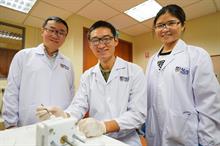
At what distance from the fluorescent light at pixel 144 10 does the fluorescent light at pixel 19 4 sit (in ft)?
5.42

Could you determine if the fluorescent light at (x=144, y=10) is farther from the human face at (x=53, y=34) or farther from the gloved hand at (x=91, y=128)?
the gloved hand at (x=91, y=128)

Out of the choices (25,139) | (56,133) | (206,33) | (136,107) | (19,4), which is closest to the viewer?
(56,133)

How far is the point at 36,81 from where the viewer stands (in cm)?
151

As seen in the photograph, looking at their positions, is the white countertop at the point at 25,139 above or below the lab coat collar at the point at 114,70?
below

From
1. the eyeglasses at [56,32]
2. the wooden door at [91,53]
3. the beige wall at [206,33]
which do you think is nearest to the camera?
the eyeglasses at [56,32]

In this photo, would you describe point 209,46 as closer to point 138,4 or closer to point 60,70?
point 138,4

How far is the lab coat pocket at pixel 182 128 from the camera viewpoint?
1.05 metres

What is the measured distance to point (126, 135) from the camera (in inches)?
40.8

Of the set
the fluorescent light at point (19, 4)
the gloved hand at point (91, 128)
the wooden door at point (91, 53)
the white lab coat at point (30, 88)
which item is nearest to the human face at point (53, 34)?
the white lab coat at point (30, 88)

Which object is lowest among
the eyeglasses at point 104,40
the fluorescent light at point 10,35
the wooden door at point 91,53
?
the eyeglasses at point 104,40

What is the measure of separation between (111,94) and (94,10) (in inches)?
85.9

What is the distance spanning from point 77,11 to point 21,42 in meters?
1.38

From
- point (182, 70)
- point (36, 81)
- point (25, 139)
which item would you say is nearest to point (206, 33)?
point (182, 70)

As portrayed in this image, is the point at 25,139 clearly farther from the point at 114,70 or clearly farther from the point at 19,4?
the point at 19,4
